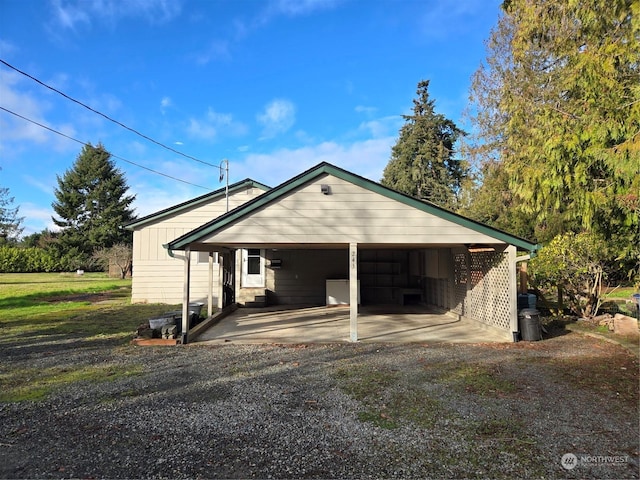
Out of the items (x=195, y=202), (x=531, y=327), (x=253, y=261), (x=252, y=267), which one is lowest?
(x=531, y=327)

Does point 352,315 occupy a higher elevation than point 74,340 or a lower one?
higher

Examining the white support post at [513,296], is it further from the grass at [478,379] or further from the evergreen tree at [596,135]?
the grass at [478,379]

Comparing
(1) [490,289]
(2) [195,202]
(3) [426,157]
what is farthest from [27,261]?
(1) [490,289]

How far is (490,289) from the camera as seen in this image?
886cm

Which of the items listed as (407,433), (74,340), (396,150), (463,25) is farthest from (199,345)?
(396,150)

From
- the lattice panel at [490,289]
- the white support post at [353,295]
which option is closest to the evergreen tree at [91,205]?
the white support post at [353,295]

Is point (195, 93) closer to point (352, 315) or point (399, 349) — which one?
point (352, 315)

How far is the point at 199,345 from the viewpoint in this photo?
7574mm

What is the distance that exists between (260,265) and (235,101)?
6233 millimetres

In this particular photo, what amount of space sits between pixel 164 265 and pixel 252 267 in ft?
10.5

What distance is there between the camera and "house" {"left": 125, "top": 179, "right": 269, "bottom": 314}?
14.1 meters

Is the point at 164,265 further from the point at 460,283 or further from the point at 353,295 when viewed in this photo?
the point at 460,283

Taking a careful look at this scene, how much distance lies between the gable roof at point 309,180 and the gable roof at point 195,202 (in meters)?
6.55

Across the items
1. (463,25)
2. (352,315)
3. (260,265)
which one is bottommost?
(352,315)
